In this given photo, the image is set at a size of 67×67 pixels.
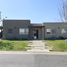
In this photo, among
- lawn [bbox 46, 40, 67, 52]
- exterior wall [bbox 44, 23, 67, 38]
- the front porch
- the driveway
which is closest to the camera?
the driveway

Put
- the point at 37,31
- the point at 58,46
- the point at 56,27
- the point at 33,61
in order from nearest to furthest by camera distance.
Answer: the point at 33,61, the point at 58,46, the point at 56,27, the point at 37,31

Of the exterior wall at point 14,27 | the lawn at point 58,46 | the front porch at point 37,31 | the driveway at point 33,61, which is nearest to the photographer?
the driveway at point 33,61

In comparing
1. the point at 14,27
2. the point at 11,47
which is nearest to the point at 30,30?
the point at 14,27

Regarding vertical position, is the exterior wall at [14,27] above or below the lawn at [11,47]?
above

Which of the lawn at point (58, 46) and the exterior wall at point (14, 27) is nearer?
the lawn at point (58, 46)

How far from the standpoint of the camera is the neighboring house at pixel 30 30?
46.6 m

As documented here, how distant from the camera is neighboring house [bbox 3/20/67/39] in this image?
46.6 metres

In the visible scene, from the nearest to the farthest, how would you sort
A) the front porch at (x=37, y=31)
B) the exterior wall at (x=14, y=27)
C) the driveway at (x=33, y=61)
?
the driveway at (x=33, y=61)
the exterior wall at (x=14, y=27)
the front porch at (x=37, y=31)

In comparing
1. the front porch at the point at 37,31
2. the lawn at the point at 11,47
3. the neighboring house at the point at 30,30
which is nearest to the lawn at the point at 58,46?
the lawn at the point at 11,47

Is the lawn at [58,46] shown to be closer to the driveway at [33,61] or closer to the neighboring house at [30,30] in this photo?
the driveway at [33,61]

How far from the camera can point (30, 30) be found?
47156mm

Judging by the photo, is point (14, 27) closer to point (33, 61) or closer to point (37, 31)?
point (37, 31)

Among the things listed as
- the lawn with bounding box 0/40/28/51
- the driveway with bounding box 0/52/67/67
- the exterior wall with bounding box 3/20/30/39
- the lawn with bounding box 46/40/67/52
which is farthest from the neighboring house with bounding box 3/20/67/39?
the driveway with bounding box 0/52/67/67

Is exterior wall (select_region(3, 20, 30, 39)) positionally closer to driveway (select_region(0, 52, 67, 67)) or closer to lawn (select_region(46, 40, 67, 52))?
lawn (select_region(46, 40, 67, 52))
